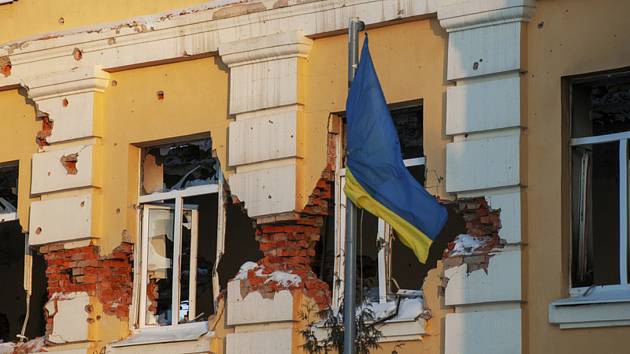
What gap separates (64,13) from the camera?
15531 mm

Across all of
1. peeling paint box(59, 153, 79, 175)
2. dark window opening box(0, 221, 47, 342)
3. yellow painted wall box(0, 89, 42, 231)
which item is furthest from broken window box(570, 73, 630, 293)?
dark window opening box(0, 221, 47, 342)

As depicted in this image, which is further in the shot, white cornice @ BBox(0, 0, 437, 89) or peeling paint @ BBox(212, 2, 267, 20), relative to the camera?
peeling paint @ BBox(212, 2, 267, 20)

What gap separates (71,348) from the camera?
14828 mm

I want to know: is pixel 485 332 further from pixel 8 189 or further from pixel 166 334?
pixel 8 189

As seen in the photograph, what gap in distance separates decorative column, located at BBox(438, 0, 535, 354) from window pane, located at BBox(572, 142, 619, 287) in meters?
0.44

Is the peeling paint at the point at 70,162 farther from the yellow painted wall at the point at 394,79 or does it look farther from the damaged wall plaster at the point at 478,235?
the damaged wall plaster at the point at 478,235

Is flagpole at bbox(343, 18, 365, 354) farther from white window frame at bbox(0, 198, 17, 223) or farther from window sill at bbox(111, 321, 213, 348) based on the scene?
white window frame at bbox(0, 198, 17, 223)

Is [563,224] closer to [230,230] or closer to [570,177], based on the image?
[570,177]

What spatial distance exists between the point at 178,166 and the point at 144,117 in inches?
21.9

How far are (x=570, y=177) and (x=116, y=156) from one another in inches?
182

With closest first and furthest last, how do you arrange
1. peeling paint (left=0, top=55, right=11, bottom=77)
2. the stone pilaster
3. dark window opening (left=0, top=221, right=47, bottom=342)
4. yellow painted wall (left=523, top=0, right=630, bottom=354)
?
yellow painted wall (left=523, top=0, right=630, bottom=354) < the stone pilaster < peeling paint (left=0, top=55, right=11, bottom=77) < dark window opening (left=0, top=221, right=47, bottom=342)

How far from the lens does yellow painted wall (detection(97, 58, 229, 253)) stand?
47.4 feet

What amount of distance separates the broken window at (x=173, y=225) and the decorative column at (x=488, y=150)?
2.77m

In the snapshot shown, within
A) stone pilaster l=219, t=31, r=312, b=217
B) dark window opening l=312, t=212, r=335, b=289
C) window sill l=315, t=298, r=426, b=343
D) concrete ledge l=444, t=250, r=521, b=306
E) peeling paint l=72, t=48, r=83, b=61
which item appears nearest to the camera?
concrete ledge l=444, t=250, r=521, b=306
